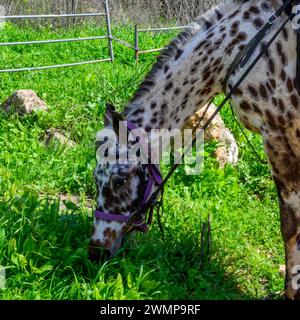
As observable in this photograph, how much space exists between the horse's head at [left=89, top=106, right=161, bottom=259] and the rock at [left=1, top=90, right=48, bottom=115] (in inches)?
107

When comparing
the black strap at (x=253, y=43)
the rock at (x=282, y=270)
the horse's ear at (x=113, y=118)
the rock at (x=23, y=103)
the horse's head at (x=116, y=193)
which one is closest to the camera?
the black strap at (x=253, y=43)

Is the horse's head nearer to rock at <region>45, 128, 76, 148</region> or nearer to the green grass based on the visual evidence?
the green grass

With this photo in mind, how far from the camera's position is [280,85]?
3826mm

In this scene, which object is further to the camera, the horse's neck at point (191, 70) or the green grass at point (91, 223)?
the horse's neck at point (191, 70)

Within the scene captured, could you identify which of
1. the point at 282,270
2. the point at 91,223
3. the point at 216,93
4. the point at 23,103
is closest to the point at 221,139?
the point at 282,270

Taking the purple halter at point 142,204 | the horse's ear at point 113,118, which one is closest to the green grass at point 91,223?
the purple halter at point 142,204

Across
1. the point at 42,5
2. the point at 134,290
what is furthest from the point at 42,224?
the point at 42,5

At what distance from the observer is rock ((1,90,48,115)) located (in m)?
6.56

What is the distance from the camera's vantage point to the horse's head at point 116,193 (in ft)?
13.1

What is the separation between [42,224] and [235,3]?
2.02 meters

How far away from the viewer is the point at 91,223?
4.51 metres

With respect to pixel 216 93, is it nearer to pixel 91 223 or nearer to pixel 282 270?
pixel 91 223

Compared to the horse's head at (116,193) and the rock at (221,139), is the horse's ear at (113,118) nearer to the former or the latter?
the horse's head at (116,193)

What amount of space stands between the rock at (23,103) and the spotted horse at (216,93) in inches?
106
